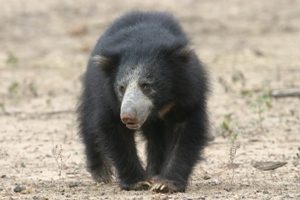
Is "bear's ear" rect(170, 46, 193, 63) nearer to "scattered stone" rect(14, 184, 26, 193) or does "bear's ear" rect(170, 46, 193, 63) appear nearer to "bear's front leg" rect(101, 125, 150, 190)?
"bear's front leg" rect(101, 125, 150, 190)

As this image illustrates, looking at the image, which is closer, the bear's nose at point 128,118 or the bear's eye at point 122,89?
the bear's nose at point 128,118

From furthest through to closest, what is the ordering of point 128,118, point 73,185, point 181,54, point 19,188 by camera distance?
point 73,185 → point 181,54 → point 19,188 → point 128,118

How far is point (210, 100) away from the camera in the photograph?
443 inches

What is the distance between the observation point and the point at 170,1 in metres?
19.2

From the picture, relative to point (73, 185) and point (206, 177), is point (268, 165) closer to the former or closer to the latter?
point (206, 177)

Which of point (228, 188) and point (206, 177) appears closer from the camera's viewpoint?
point (228, 188)

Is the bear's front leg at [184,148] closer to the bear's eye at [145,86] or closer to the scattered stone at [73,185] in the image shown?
the bear's eye at [145,86]

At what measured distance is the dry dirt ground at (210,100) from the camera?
7.19 m

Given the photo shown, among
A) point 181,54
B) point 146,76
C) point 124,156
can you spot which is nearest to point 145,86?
point 146,76

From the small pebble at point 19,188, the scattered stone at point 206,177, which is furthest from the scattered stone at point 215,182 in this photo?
the small pebble at point 19,188

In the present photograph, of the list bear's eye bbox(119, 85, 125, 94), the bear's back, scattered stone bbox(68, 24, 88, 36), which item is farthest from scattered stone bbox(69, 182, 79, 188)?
scattered stone bbox(68, 24, 88, 36)

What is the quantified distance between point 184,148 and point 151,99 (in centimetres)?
46

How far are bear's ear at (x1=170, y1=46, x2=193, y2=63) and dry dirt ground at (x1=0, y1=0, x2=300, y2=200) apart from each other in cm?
63

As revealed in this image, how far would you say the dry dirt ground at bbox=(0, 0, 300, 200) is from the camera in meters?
7.19
